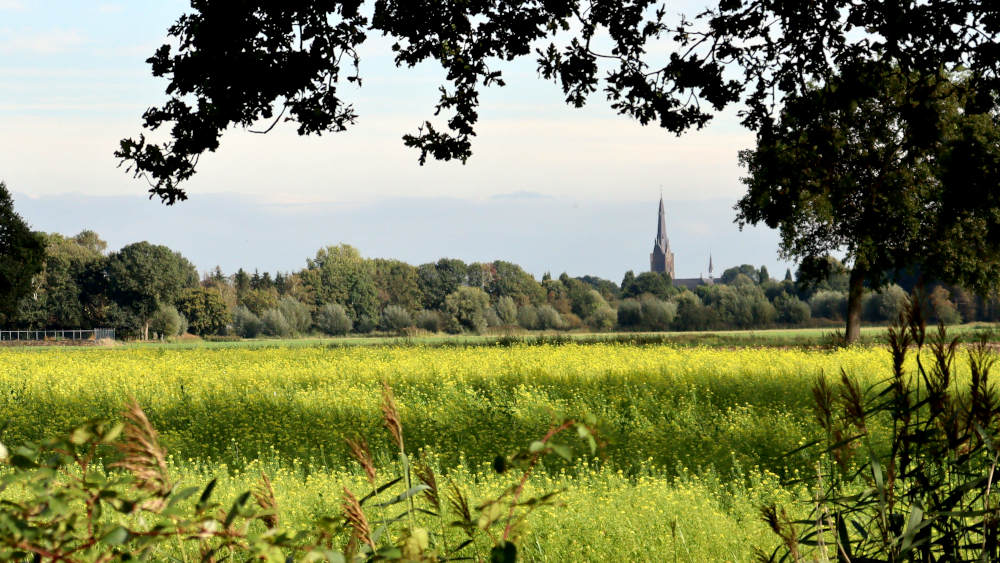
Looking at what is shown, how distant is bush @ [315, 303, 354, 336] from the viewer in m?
70.6

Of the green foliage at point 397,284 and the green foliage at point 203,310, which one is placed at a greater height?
the green foliage at point 397,284

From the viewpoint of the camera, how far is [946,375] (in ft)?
7.97

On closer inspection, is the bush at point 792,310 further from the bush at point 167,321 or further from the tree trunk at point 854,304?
the bush at point 167,321

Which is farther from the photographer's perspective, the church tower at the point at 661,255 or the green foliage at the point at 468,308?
the church tower at the point at 661,255

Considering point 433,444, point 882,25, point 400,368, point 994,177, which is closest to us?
point 882,25

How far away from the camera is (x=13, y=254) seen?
4156cm

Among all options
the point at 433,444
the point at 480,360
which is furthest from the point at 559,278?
the point at 433,444

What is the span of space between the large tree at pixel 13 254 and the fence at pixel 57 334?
19998mm

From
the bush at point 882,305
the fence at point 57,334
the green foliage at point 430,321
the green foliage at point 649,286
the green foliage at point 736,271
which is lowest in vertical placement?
the fence at point 57,334

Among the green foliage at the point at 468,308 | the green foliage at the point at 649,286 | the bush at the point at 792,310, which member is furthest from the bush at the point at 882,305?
the green foliage at the point at 468,308

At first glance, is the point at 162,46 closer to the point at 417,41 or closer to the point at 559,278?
the point at 417,41

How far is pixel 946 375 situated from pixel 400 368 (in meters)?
15.6

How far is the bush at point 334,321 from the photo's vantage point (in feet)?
232

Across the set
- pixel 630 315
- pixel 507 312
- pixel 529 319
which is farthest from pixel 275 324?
pixel 630 315
